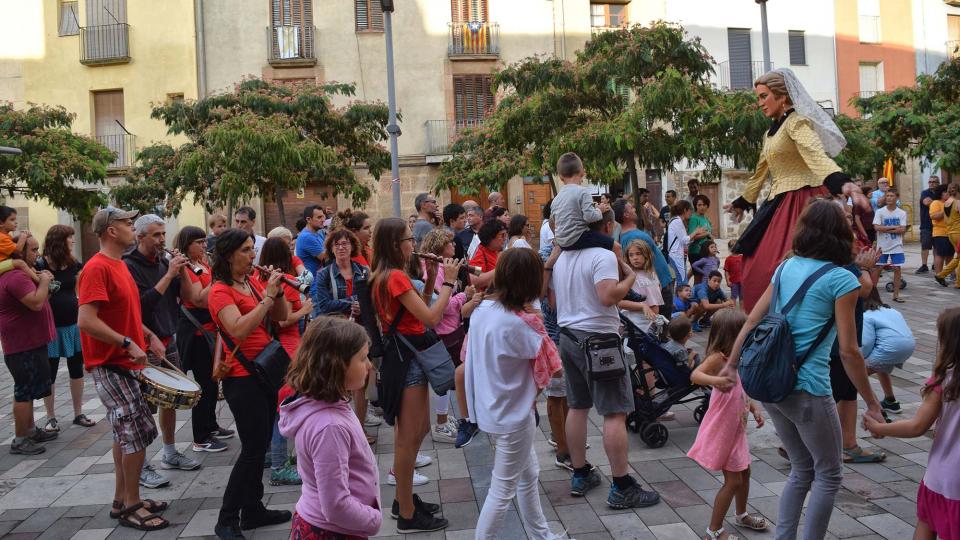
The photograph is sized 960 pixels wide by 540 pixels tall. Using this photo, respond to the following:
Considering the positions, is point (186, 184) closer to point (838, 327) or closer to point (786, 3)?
point (838, 327)

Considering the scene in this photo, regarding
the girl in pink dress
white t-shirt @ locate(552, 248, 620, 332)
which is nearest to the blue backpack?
the girl in pink dress

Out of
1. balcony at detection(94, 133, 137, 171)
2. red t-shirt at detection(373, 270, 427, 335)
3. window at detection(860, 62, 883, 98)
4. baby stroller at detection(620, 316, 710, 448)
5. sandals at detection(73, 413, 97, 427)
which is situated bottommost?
sandals at detection(73, 413, 97, 427)

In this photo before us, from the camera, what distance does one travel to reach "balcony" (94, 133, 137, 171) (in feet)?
93.1

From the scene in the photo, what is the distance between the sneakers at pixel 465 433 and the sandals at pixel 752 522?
2.38 meters

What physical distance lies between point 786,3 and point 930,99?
1148cm

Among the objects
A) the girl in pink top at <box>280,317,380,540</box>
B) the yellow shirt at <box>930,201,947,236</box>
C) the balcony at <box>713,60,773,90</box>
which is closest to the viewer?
the girl in pink top at <box>280,317,380,540</box>

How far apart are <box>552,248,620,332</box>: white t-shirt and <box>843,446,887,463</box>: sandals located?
74.8 inches

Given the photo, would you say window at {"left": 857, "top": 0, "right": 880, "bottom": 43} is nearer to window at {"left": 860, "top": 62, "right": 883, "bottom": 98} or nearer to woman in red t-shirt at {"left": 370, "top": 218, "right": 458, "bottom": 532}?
window at {"left": 860, "top": 62, "right": 883, "bottom": 98}

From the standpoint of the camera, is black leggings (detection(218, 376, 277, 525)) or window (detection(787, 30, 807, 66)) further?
window (detection(787, 30, 807, 66))

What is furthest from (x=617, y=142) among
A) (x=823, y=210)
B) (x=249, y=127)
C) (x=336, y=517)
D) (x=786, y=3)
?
(x=786, y=3)

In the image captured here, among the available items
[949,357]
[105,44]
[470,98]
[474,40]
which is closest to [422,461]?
[949,357]

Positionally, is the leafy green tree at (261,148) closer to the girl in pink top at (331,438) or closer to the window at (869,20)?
the girl in pink top at (331,438)

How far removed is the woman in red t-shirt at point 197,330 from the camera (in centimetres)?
648

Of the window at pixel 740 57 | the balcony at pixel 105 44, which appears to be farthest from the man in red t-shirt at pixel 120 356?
the window at pixel 740 57
